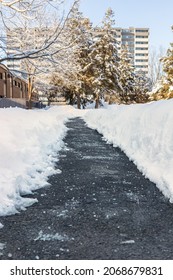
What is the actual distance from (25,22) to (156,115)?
8393mm

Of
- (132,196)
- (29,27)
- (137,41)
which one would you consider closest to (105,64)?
(29,27)

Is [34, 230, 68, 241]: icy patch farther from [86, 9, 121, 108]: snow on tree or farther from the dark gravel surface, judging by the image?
[86, 9, 121, 108]: snow on tree

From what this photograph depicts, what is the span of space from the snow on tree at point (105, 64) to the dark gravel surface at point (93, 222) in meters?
42.9

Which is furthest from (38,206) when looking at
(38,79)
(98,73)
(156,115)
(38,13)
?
(98,73)

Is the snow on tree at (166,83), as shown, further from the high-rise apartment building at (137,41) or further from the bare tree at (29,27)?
the high-rise apartment building at (137,41)

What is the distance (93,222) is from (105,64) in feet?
151

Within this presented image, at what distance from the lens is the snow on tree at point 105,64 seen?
4772 centimetres

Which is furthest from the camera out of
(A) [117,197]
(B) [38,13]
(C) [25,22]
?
(C) [25,22]

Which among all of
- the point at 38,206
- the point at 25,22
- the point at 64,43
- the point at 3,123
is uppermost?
the point at 25,22

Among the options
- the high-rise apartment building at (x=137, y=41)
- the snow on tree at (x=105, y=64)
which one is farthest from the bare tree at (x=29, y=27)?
the high-rise apartment building at (x=137, y=41)

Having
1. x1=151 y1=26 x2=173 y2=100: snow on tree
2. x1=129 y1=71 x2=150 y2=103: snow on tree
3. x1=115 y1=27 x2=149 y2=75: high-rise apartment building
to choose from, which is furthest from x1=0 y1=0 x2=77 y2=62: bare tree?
x1=115 y1=27 x2=149 y2=75: high-rise apartment building

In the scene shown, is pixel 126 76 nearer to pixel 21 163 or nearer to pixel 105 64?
pixel 105 64

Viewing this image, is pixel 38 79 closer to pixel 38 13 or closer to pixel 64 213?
pixel 38 13

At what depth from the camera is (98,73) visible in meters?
48.0
